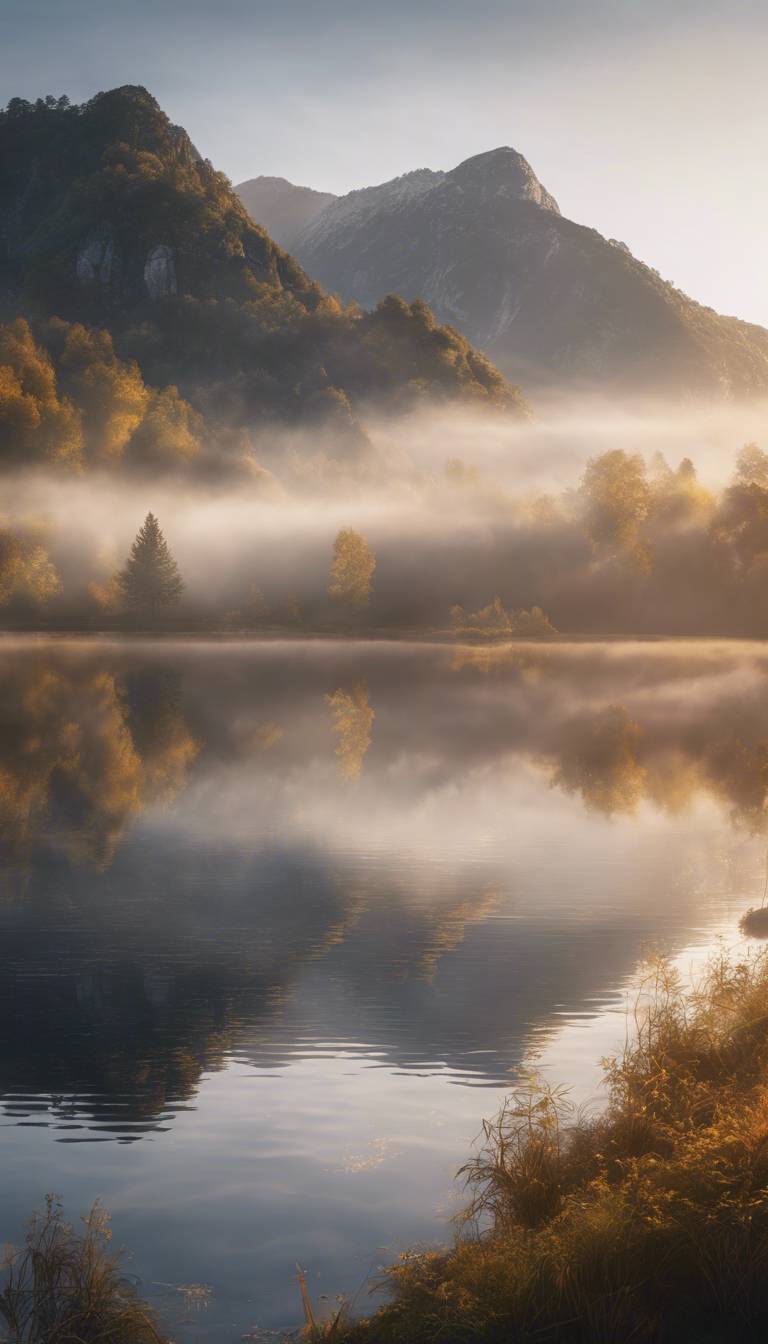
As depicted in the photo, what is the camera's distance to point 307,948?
21.1 metres

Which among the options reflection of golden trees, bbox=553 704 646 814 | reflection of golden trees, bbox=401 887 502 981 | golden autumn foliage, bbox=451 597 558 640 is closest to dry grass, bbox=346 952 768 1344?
reflection of golden trees, bbox=401 887 502 981

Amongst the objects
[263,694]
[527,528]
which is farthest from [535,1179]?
[527,528]

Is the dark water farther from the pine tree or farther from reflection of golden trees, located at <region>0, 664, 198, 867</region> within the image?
the pine tree

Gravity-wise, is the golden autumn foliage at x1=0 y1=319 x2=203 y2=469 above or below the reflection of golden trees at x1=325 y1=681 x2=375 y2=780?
above

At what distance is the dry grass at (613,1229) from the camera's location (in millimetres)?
9344

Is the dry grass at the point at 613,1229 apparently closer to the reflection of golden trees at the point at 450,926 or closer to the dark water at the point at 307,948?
the dark water at the point at 307,948

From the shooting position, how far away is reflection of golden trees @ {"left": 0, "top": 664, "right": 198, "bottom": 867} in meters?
31.1

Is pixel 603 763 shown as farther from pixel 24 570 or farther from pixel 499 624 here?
pixel 499 624

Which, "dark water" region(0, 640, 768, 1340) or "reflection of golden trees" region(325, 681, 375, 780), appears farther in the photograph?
"reflection of golden trees" region(325, 681, 375, 780)

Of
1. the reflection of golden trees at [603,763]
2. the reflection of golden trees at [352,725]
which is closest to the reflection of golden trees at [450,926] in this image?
the reflection of golden trees at [603,763]

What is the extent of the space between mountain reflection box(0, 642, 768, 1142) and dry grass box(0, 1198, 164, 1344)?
2.84m

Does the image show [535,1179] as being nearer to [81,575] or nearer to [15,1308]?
[15,1308]

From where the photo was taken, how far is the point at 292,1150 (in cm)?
1287

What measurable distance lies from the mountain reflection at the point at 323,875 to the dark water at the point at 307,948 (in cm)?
9
